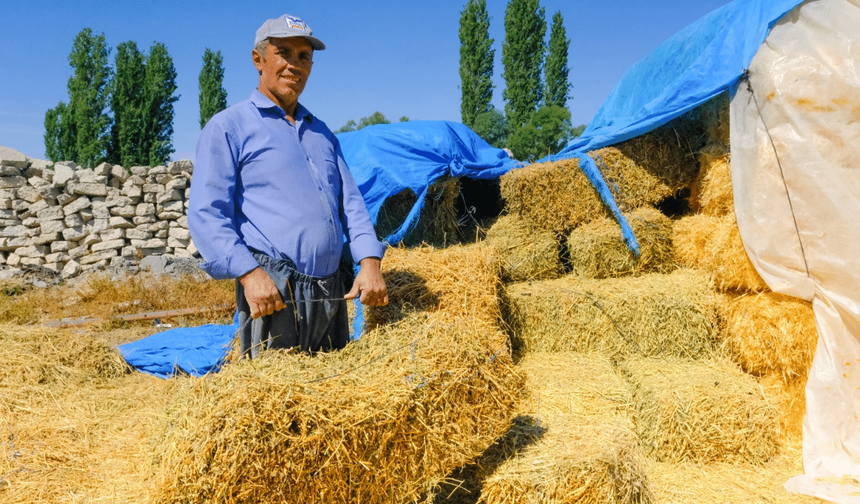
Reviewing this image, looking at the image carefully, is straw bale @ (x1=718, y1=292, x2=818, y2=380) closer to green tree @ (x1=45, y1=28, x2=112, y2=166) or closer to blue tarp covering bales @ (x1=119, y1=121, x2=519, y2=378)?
blue tarp covering bales @ (x1=119, y1=121, x2=519, y2=378)

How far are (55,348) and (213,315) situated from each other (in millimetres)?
2473

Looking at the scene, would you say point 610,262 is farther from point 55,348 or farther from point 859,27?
point 55,348

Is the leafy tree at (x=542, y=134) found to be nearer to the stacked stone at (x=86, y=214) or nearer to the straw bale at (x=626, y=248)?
the stacked stone at (x=86, y=214)

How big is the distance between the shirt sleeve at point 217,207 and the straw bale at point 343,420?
0.37m

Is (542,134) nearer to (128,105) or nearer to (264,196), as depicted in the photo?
(128,105)

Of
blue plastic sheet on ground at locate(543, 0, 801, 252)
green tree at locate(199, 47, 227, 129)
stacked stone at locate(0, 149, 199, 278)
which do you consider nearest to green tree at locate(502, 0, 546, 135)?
green tree at locate(199, 47, 227, 129)

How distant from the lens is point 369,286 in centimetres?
219

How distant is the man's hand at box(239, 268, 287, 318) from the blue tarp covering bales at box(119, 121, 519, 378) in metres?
2.25

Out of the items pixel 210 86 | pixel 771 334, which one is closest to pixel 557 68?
pixel 210 86

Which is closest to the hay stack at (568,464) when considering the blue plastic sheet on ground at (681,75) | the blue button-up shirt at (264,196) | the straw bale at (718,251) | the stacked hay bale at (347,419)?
the stacked hay bale at (347,419)

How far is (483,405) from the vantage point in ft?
6.66

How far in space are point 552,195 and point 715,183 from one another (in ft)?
4.01

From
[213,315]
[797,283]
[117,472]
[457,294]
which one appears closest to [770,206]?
[797,283]

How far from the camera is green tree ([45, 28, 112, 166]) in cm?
1559
